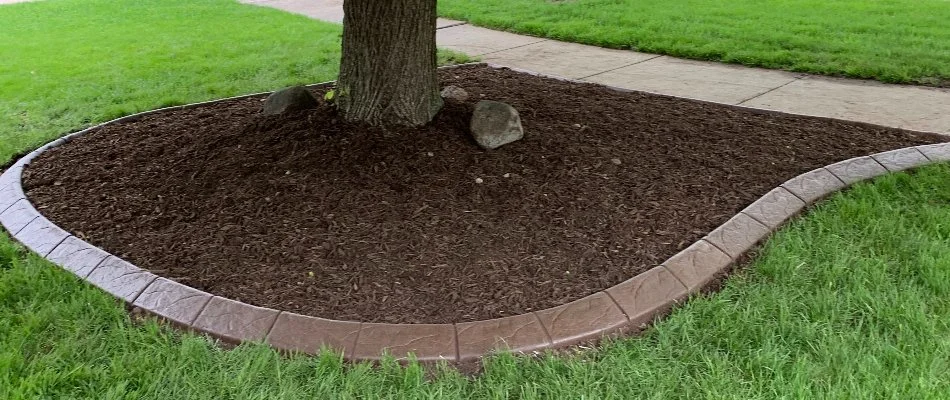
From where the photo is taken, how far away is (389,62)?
3.86m

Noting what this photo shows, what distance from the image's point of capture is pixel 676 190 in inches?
140

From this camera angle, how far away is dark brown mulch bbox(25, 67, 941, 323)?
2877 mm

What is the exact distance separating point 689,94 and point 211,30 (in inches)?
249

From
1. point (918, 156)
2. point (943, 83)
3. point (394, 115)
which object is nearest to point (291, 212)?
point (394, 115)

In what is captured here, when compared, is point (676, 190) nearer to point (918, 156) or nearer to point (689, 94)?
point (918, 156)

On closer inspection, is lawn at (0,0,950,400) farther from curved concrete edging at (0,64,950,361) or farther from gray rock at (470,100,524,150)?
gray rock at (470,100,524,150)

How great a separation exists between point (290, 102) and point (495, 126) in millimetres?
1378

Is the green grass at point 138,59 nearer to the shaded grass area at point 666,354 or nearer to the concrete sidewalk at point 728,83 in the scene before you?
the concrete sidewalk at point 728,83

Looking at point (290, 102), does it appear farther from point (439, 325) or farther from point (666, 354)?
point (666, 354)

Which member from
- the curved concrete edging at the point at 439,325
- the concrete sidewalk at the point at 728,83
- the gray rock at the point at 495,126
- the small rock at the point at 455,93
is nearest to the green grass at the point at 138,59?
the concrete sidewalk at the point at 728,83

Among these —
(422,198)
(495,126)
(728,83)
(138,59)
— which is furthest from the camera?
(138,59)

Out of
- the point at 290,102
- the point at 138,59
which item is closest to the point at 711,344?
the point at 290,102

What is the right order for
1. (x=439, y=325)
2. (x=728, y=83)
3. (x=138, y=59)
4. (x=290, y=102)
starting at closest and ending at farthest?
1. (x=439, y=325)
2. (x=290, y=102)
3. (x=728, y=83)
4. (x=138, y=59)

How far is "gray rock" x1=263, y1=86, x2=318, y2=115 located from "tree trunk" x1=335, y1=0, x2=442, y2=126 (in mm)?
394
